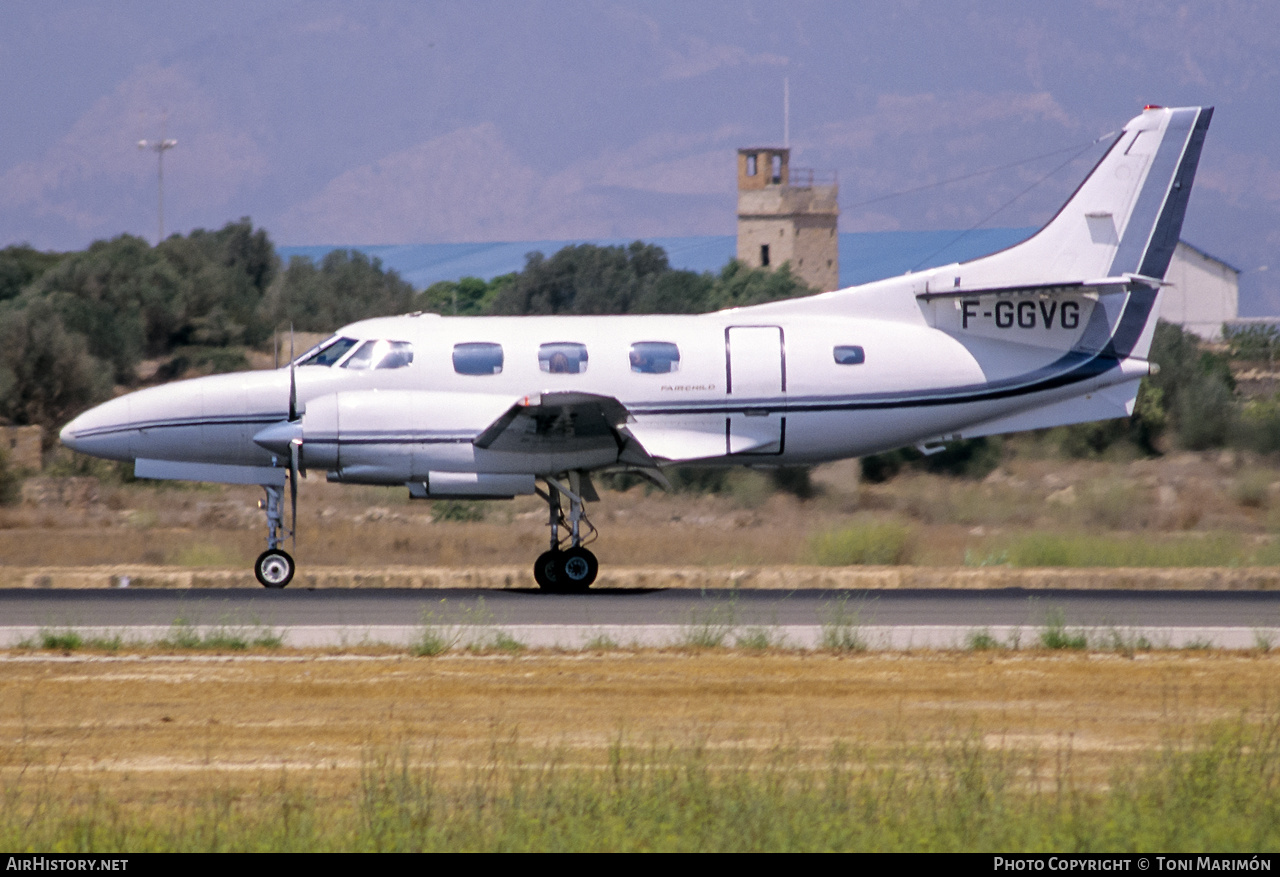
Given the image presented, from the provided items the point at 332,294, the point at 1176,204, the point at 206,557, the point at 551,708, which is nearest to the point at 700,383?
the point at 1176,204

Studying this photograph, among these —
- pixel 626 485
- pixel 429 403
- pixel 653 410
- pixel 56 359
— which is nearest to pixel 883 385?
pixel 653 410

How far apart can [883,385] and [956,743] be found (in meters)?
9.81

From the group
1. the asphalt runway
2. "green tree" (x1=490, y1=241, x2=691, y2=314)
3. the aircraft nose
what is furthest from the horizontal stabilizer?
"green tree" (x1=490, y1=241, x2=691, y2=314)

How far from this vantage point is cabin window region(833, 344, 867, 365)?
1884 cm

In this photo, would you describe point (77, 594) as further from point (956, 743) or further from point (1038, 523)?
point (1038, 523)

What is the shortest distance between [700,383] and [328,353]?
186 inches

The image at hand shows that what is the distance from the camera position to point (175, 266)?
61344 millimetres

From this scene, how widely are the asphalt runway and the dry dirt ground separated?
81 cm

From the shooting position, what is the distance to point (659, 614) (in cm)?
1595

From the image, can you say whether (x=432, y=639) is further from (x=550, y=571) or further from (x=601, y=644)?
(x=550, y=571)

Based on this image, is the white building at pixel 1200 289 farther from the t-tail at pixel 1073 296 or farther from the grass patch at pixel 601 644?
the grass patch at pixel 601 644

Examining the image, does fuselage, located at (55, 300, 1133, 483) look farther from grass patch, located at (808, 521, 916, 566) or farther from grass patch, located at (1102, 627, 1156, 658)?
grass patch, located at (1102, 627, 1156, 658)

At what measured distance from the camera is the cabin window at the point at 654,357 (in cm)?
1839
